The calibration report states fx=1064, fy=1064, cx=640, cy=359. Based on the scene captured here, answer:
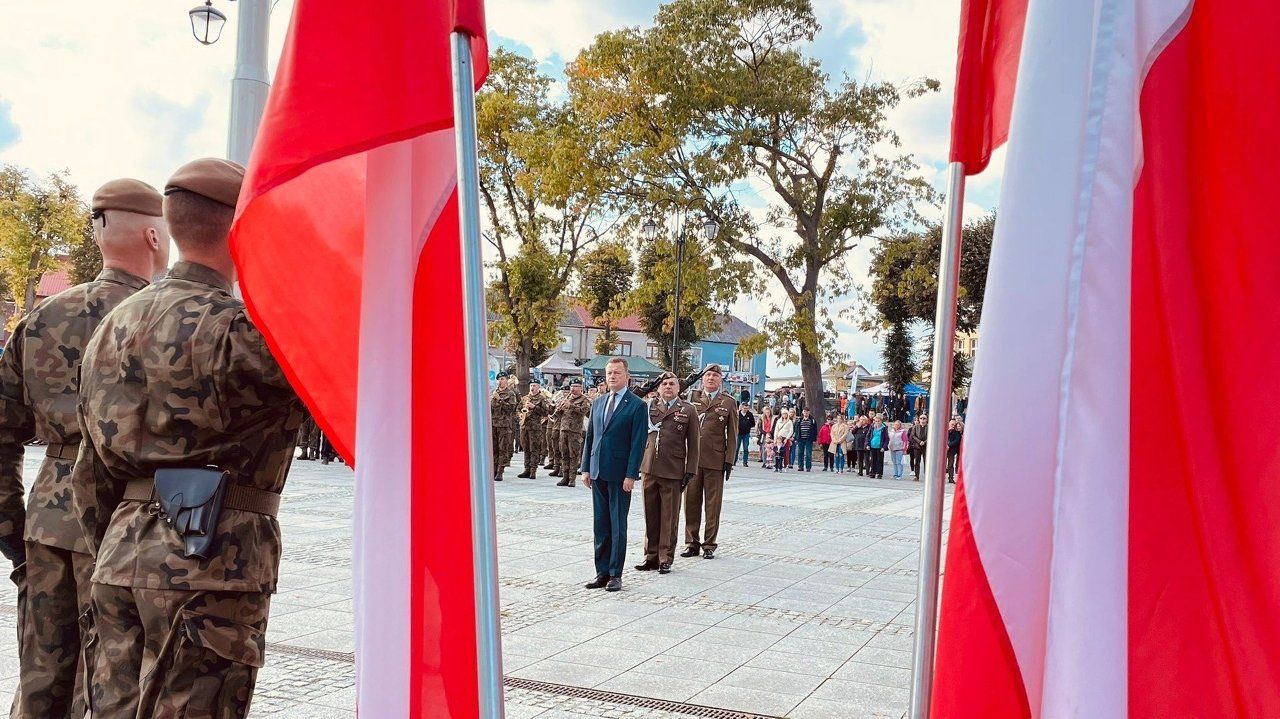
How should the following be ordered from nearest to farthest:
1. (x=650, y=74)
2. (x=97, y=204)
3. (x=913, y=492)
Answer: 1. (x=97, y=204)
2. (x=913, y=492)
3. (x=650, y=74)

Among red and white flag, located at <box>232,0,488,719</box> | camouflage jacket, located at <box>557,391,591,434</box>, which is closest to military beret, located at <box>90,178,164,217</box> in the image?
red and white flag, located at <box>232,0,488,719</box>

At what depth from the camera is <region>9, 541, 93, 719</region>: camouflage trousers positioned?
3389 mm

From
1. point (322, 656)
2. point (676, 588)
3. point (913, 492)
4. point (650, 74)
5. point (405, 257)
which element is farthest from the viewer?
point (650, 74)

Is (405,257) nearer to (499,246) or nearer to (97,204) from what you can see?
(97,204)

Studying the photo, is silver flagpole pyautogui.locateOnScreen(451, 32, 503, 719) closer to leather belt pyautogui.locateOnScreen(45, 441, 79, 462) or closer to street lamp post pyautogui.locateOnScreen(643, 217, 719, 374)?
leather belt pyautogui.locateOnScreen(45, 441, 79, 462)

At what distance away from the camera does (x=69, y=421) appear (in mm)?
3670

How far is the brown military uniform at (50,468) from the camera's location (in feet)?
11.4

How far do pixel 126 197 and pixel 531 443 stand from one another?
661 inches

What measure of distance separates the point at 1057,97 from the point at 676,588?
7.47m

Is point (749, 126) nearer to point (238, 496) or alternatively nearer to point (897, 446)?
point (897, 446)

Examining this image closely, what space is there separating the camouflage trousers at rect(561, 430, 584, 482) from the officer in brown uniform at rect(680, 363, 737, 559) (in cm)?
711

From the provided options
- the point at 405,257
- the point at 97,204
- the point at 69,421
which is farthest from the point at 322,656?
the point at 405,257

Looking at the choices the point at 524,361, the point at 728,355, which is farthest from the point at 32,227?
the point at 728,355

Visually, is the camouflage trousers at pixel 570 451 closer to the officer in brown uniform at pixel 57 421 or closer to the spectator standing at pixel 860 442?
the spectator standing at pixel 860 442
